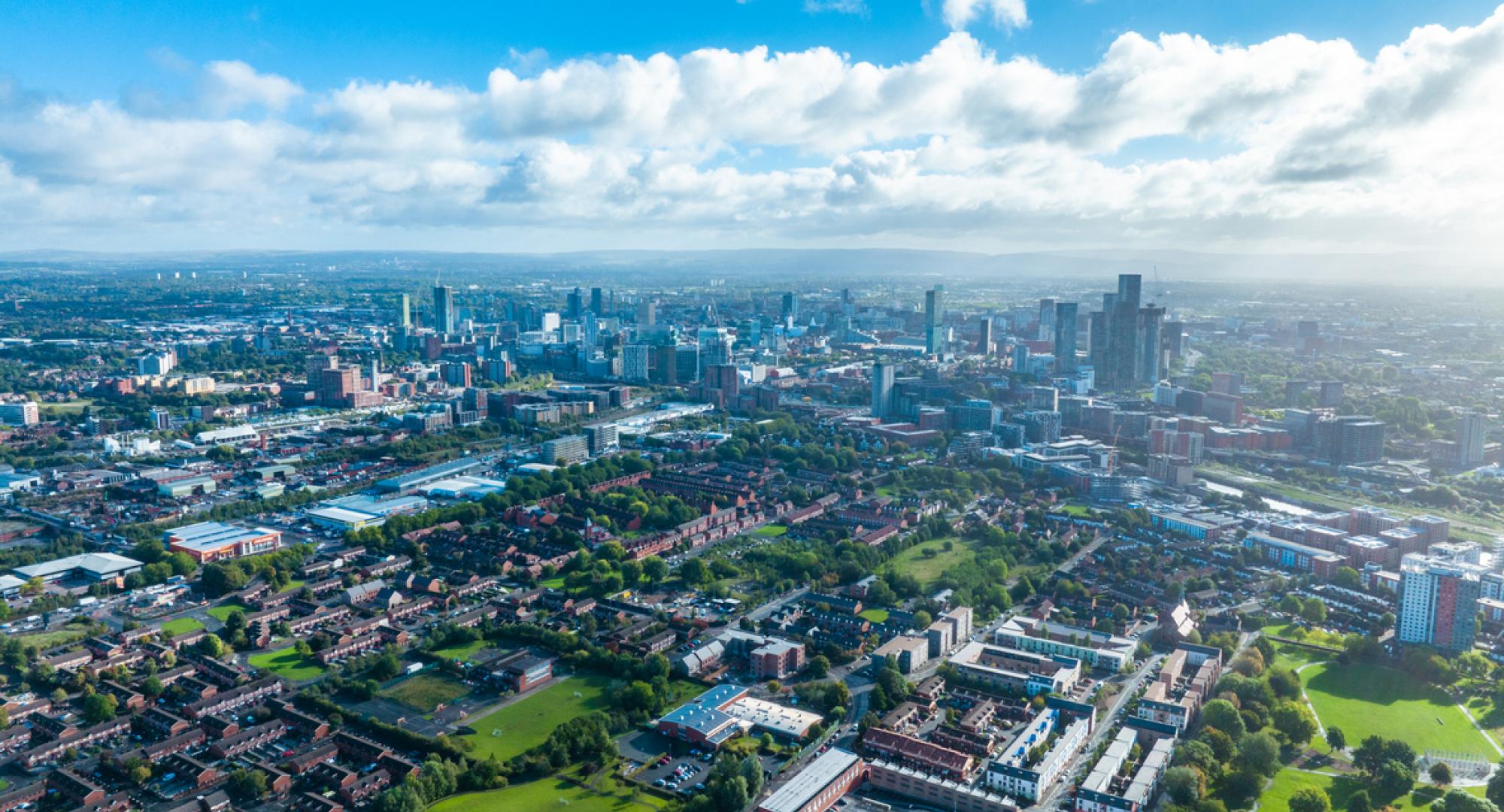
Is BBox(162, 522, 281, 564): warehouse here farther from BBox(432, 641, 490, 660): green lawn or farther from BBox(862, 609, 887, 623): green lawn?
BBox(862, 609, 887, 623): green lawn

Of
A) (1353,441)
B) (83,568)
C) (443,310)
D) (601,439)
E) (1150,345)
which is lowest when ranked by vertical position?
(83,568)

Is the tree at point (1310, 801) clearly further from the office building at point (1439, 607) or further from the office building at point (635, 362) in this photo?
the office building at point (635, 362)

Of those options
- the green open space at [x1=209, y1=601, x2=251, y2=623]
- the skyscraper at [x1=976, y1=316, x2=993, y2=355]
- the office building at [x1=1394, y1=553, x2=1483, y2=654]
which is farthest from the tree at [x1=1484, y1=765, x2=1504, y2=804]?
the skyscraper at [x1=976, y1=316, x2=993, y2=355]

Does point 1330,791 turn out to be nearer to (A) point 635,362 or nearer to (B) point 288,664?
(B) point 288,664

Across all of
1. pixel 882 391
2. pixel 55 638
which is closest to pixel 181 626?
pixel 55 638

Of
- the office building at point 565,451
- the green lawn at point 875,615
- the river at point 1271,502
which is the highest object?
the office building at point 565,451

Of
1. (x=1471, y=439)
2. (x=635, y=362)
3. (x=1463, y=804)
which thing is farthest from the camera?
(x=635, y=362)

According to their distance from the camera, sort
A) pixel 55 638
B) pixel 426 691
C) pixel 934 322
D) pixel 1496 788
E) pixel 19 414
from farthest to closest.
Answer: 1. pixel 934 322
2. pixel 19 414
3. pixel 55 638
4. pixel 426 691
5. pixel 1496 788

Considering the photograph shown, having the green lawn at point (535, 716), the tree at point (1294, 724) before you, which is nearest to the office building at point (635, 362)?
the green lawn at point (535, 716)
